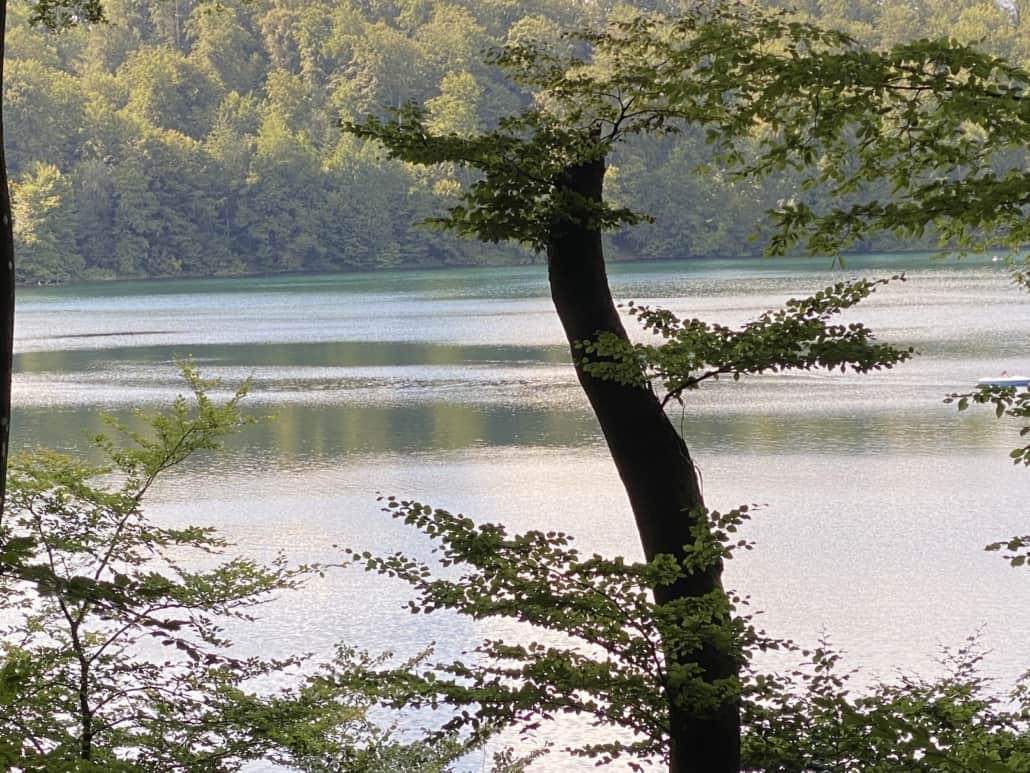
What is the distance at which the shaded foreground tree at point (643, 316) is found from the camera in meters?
4.48

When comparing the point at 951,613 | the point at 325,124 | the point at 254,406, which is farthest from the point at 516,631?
the point at 325,124

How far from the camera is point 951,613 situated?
35.8 ft

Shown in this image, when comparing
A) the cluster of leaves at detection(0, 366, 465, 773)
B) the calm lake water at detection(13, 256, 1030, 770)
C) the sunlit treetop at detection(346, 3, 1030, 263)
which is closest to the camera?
the sunlit treetop at detection(346, 3, 1030, 263)

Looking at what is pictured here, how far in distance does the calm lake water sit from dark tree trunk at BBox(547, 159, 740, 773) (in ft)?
10.1

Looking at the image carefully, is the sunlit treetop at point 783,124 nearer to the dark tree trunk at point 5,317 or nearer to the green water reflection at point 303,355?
the dark tree trunk at point 5,317

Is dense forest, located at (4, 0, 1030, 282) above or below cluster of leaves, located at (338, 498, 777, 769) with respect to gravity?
above

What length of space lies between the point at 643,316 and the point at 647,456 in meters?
0.47

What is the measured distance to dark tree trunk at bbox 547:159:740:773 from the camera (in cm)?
455

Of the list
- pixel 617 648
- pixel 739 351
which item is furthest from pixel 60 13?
pixel 617 648

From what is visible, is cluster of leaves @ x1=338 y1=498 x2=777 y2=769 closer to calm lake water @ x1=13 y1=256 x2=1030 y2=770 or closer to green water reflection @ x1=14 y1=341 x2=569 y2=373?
calm lake water @ x1=13 y1=256 x2=1030 y2=770

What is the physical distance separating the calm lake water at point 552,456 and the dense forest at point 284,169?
85.7ft

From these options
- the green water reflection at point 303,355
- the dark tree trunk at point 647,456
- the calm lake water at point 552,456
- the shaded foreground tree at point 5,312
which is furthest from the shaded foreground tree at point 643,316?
the green water reflection at point 303,355

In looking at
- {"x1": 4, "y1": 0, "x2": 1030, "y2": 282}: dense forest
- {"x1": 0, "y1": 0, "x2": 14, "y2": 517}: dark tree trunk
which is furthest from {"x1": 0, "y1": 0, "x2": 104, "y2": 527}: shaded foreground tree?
{"x1": 4, "y1": 0, "x2": 1030, "y2": 282}: dense forest

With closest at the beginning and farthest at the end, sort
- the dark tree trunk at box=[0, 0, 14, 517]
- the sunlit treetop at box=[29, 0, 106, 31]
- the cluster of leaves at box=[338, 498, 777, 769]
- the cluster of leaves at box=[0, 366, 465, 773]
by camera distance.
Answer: the dark tree trunk at box=[0, 0, 14, 517]
the sunlit treetop at box=[29, 0, 106, 31]
the cluster of leaves at box=[338, 498, 777, 769]
the cluster of leaves at box=[0, 366, 465, 773]
